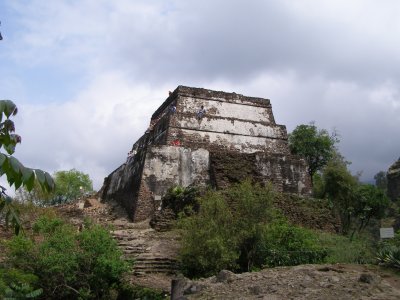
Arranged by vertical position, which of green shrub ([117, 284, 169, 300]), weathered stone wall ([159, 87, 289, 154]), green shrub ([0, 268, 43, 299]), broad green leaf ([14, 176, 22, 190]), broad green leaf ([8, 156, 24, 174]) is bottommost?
green shrub ([117, 284, 169, 300])

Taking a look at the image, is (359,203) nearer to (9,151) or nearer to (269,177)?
(269,177)

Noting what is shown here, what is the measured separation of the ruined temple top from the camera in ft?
71.6

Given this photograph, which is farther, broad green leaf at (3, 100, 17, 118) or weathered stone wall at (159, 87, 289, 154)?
weathered stone wall at (159, 87, 289, 154)

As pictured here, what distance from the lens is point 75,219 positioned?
17.1 m

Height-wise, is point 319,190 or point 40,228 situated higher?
point 319,190

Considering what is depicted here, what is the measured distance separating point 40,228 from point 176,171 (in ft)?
24.3

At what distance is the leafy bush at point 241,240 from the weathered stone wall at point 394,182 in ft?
62.0

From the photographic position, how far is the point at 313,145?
91.7 ft

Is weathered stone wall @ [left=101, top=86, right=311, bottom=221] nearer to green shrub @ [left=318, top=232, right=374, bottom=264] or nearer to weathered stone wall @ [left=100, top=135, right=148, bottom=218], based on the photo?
weathered stone wall @ [left=100, top=135, right=148, bottom=218]

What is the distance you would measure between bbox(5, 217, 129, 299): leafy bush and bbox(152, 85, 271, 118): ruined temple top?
471 inches

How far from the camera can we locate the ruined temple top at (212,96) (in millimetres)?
21828

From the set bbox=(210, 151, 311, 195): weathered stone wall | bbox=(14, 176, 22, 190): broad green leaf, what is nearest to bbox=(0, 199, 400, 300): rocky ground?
bbox=(210, 151, 311, 195): weathered stone wall

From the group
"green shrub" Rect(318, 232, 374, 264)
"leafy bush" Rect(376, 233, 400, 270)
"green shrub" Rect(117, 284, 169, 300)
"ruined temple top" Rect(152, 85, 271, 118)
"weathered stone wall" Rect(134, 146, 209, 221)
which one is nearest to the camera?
"green shrub" Rect(117, 284, 169, 300)

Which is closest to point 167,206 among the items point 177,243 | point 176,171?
point 176,171
